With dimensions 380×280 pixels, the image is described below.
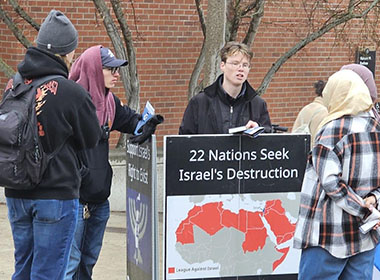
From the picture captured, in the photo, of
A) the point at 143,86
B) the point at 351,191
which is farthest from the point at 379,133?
the point at 143,86

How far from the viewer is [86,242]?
544 centimetres

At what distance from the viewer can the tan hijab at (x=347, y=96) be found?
4402mm

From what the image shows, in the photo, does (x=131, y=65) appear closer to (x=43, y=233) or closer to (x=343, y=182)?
(x=43, y=233)

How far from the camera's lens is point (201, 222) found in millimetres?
5477

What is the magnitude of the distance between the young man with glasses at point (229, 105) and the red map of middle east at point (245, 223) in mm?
575

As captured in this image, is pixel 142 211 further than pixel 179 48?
No

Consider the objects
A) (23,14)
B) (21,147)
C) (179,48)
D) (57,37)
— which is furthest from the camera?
(179,48)

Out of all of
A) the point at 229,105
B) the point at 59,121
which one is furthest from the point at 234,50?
the point at 59,121

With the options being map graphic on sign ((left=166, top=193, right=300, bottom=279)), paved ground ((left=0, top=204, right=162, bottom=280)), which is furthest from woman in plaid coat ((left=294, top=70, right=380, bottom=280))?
paved ground ((left=0, top=204, right=162, bottom=280))

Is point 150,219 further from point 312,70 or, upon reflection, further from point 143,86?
point 312,70

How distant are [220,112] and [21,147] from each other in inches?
73.9

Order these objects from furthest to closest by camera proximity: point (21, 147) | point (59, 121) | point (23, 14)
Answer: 1. point (23, 14)
2. point (59, 121)
3. point (21, 147)

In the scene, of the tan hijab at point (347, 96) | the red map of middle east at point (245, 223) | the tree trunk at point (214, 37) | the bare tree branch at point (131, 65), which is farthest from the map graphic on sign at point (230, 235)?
the bare tree branch at point (131, 65)

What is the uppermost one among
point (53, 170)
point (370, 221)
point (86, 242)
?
point (53, 170)
